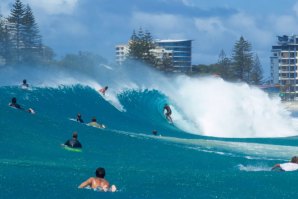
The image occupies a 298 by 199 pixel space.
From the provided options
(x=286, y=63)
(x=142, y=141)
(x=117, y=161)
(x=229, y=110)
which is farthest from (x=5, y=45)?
(x=286, y=63)

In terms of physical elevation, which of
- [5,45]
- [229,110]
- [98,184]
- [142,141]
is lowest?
[98,184]

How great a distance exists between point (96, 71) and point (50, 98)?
17.3 metres

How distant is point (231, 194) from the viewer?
14.7m

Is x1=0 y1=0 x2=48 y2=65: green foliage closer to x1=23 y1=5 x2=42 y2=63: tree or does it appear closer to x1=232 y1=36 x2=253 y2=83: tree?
x1=23 y1=5 x2=42 y2=63: tree

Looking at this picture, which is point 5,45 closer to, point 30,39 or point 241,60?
point 30,39

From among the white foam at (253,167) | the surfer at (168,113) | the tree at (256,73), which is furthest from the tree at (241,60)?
the white foam at (253,167)

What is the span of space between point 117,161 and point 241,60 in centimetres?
9260

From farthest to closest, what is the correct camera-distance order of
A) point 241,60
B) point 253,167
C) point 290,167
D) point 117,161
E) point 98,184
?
point 241,60, point 253,167, point 117,161, point 290,167, point 98,184

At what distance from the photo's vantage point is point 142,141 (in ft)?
81.3

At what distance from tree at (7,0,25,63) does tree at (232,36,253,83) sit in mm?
40274

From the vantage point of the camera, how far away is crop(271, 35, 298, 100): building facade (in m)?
161

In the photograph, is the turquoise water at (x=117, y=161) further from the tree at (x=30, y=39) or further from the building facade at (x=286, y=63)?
the building facade at (x=286, y=63)

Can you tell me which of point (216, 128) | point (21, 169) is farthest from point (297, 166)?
point (216, 128)

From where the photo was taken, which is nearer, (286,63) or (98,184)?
(98,184)
